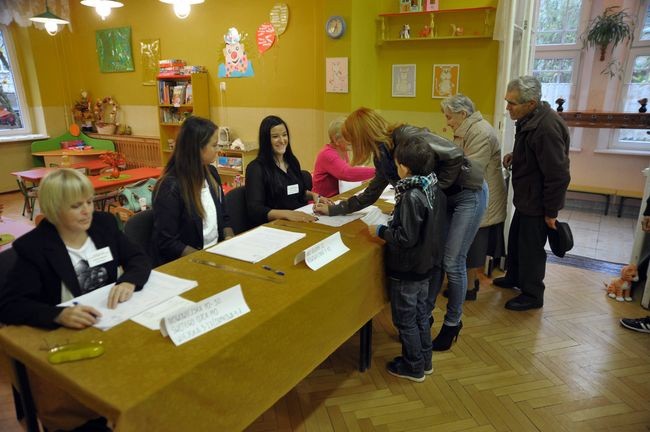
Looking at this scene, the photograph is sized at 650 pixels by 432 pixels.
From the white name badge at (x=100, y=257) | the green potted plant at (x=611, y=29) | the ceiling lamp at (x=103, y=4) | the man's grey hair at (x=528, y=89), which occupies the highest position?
the ceiling lamp at (x=103, y=4)

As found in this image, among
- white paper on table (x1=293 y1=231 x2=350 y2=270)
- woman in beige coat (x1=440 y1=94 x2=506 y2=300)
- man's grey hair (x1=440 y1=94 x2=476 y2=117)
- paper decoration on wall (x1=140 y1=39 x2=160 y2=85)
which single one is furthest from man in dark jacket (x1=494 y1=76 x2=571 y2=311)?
paper decoration on wall (x1=140 y1=39 x2=160 y2=85)

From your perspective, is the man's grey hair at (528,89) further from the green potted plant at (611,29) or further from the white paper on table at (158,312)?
the green potted plant at (611,29)

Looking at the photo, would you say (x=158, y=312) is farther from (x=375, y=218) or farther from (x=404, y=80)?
(x=404, y=80)

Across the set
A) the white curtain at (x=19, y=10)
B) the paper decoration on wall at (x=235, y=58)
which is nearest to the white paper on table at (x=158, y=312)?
the paper decoration on wall at (x=235, y=58)

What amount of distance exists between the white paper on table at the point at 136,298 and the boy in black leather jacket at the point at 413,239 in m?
0.90

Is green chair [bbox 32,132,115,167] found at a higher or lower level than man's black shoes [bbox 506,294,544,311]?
higher

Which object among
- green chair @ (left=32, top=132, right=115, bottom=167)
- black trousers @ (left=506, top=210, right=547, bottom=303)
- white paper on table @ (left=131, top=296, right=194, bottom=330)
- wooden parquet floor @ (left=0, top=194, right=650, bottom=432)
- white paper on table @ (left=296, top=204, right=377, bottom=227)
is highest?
white paper on table @ (left=296, top=204, right=377, bottom=227)

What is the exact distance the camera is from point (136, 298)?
152cm

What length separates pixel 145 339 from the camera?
1289mm

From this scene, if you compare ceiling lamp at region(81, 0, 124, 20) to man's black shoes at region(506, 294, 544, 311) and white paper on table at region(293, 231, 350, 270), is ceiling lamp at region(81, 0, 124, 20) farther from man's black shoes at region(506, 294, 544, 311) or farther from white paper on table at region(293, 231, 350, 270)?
man's black shoes at region(506, 294, 544, 311)

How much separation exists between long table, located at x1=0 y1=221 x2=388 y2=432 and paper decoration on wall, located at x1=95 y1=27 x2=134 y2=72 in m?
6.44

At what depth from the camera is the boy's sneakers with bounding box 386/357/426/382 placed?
2363mm

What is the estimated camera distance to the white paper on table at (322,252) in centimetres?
182

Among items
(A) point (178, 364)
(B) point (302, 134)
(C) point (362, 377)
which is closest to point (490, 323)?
(C) point (362, 377)
